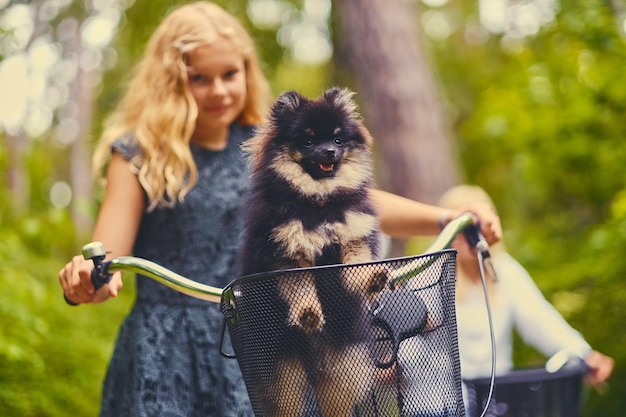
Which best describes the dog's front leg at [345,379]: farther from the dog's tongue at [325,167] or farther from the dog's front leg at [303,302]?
the dog's tongue at [325,167]

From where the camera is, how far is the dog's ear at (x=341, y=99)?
2207 mm

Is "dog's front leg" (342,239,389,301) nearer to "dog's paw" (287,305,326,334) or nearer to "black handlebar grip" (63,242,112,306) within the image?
"dog's paw" (287,305,326,334)

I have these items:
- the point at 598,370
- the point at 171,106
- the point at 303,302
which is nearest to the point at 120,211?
the point at 171,106

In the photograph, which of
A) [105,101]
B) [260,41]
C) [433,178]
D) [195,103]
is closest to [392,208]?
[195,103]

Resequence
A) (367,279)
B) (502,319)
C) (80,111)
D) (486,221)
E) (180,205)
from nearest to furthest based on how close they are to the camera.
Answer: (367,279), (486,221), (180,205), (502,319), (80,111)

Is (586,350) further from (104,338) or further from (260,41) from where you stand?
(260,41)

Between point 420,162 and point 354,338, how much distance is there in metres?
7.12

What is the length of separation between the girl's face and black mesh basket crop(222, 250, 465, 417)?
4.16 feet

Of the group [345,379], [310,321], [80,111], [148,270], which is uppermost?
A: [80,111]

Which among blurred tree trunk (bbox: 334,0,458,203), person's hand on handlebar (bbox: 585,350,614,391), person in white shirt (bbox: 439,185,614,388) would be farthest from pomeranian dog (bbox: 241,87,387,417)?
blurred tree trunk (bbox: 334,0,458,203)

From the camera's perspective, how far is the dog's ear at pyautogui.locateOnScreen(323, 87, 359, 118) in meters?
2.21

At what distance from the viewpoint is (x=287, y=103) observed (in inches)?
86.1

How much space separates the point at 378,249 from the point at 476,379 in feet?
4.15

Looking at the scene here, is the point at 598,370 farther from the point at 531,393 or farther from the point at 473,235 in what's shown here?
the point at 473,235
